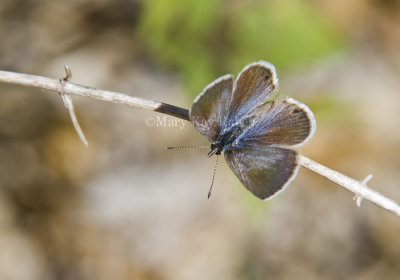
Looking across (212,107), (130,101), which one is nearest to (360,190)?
(212,107)

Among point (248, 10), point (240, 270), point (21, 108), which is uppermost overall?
point (248, 10)

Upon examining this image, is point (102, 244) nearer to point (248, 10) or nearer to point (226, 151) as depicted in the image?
point (226, 151)

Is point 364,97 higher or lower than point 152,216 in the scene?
higher

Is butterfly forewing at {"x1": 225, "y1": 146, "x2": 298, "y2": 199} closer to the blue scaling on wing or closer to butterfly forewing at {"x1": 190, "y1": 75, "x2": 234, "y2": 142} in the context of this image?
the blue scaling on wing

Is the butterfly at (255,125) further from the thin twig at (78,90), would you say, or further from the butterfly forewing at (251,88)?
the thin twig at (78,90)

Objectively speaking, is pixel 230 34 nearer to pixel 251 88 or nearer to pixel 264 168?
pixel 251 88

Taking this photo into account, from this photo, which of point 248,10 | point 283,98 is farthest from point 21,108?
point 283,98
